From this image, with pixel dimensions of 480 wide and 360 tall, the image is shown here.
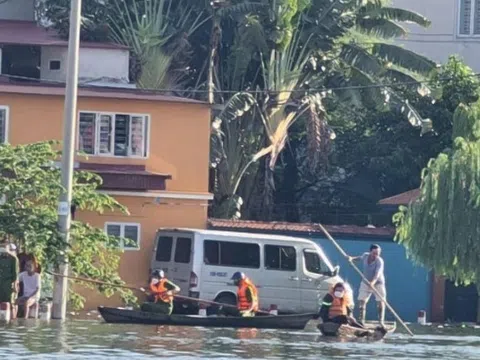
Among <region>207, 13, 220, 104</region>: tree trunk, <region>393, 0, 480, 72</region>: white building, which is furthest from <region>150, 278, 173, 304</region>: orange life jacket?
<region>393, 0, 480, 72</region>: white building

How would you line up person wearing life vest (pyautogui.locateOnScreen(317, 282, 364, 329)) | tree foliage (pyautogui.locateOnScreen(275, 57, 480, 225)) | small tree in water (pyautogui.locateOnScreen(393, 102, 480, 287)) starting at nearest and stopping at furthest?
person wearing life vest (pyautogui.locateOnScreen(317, 282, 364, 329)) < small tree in water (pyautogui.locateOnScreen(393, 102, 480, 287)) < tree foliage (pyautogui.locateOnScreen(275, 57, 480, 225))

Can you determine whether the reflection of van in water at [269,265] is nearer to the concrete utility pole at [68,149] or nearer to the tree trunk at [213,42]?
the concrete utility pole at [68,149]

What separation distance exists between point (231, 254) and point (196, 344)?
29.0ft

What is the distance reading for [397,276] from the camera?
3981 centimetres

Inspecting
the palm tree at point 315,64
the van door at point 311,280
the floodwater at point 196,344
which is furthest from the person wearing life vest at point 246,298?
the palm tree at point 315,64

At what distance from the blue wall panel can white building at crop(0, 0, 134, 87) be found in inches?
331

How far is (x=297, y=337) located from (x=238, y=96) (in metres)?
15.4

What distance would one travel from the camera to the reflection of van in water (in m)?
35.0

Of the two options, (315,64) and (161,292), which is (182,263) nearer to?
(161,292)

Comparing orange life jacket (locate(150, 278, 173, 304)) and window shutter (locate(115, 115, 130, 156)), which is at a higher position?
window shutter (locate(115, 115, 130, 156))

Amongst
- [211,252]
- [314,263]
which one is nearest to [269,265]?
[314,263]

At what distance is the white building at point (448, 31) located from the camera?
58.5m

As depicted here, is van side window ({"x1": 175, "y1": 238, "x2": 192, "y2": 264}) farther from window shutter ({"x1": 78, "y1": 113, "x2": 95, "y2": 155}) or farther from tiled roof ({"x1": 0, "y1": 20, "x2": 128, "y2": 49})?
tiled roof ({"x1": 0, "y1": 20, "x2": 128, "y2": 49})

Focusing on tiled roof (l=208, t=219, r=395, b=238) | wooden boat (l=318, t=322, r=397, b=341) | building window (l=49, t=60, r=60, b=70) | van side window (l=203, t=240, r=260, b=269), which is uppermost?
building window (l=49, t=60, r=60, b=70)
